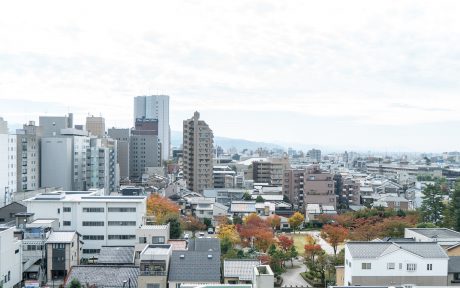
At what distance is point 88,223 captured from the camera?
22.5 meters

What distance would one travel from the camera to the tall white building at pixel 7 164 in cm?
3006

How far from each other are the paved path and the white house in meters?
4.37

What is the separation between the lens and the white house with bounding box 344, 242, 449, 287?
14.6m

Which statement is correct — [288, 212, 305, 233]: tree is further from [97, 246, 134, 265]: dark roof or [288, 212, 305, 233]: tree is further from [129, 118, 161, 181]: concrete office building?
[129, 118, 161, 181]: concrete office building

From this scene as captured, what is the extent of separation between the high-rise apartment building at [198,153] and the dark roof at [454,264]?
27.2 meters

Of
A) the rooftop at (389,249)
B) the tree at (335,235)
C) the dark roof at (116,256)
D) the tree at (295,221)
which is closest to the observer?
the rooftop at (389,249)

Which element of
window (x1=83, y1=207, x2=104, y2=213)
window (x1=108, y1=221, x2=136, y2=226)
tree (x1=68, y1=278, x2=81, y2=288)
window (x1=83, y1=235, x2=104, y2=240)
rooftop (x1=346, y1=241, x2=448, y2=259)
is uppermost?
window (x1=83, y1=207, x2=104, y2=213)

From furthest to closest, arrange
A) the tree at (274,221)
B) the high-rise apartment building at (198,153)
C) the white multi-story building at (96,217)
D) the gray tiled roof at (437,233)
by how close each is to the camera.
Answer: the high-rise apartment building at (198,153), the tree at (274,221), the white multi-story building at (96,217), the gray tiled roof at (437,233)

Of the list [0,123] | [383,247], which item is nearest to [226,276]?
[383,247]

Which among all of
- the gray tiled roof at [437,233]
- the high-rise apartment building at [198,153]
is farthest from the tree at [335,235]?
the high-rise apartment building at [198,153]

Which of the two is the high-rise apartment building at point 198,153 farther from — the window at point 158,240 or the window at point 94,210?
the window at point 158,240

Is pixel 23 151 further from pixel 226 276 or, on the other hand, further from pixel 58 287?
pixel 226 276

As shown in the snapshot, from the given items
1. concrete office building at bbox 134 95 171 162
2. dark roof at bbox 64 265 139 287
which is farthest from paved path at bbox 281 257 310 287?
concrete office building at bbox 134 95 171 162

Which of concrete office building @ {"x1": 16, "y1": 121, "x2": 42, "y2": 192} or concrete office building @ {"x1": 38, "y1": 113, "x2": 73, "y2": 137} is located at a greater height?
concrete office building @ {"x1": 38, "y1": 113, "x2": 73, "y2": 137}
